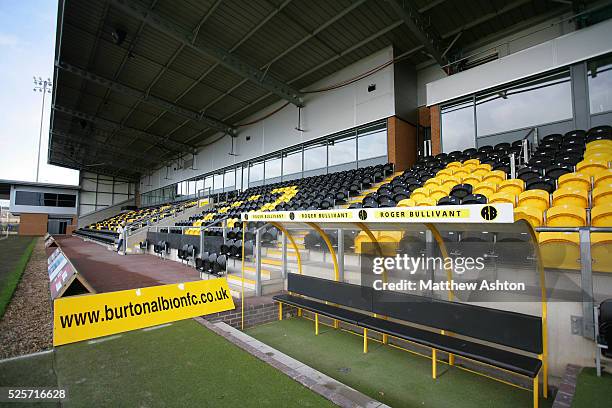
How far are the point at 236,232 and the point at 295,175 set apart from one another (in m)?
8.48

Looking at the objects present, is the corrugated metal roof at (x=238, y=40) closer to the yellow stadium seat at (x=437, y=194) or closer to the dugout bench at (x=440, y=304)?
the yellow stadium seat at (x=437, y=194)

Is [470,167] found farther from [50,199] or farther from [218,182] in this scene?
[50,199]

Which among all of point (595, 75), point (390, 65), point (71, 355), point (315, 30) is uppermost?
point (315, 30)

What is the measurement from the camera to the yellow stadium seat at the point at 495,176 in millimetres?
7262

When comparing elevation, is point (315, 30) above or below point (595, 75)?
above

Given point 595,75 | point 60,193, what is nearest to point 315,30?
point 595,75

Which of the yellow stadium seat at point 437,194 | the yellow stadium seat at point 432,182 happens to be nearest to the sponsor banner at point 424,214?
the yellow stadium seat at point 437,194

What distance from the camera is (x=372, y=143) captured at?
1312cm

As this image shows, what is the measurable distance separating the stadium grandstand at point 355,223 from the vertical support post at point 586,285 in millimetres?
14

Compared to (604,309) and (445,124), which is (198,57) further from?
(604,309)

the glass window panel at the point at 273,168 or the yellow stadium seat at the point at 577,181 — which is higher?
the glass window panel at the point at 273,168

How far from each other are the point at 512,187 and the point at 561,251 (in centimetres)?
329

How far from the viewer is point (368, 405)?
245 cm

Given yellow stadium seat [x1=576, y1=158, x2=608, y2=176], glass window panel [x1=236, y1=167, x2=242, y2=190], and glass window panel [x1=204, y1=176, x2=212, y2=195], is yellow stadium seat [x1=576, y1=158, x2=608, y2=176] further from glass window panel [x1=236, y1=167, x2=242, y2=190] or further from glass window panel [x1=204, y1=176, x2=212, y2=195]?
glass window panel [x1=204, y1=176, x2=212, y2=195]
